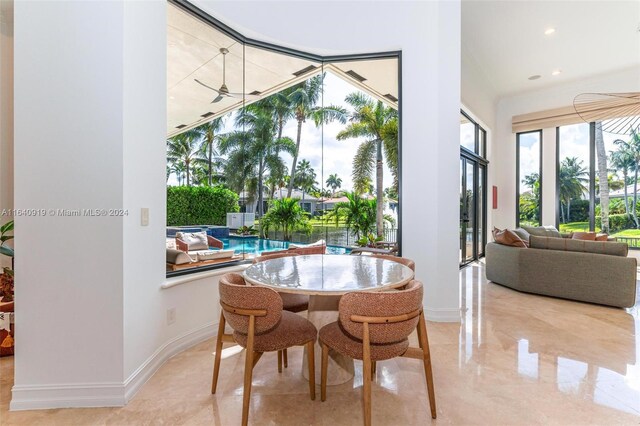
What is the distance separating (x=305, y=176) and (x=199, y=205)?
4.50ft

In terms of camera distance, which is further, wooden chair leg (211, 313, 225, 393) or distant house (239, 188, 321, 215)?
distant house (239, 188, 321, 215)

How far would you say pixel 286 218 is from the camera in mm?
3789

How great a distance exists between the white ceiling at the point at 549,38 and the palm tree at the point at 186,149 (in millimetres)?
4041

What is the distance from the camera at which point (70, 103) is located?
184 cm

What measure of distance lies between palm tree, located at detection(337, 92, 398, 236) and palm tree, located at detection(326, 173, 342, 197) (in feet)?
0.73

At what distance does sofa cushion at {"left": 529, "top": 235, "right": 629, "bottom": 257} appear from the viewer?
362cm

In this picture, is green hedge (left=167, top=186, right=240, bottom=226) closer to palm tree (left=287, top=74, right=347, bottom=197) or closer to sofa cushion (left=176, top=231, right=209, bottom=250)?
sofa cushion (left=176, top=231, right=209, bottom=250)

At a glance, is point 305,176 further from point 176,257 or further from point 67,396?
point 67,396

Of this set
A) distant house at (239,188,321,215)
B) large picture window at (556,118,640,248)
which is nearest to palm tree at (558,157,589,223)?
large picture window at (556,118,640,248)

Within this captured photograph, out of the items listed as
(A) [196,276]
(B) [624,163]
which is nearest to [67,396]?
(A) [196,276]

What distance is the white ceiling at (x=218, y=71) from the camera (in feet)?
9.39

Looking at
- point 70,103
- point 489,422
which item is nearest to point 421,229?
point 489,422

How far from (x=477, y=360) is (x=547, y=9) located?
191 inches

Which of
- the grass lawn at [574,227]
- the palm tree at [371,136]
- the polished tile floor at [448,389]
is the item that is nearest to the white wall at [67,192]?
the polished tile floor at [448,389]
